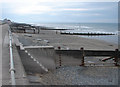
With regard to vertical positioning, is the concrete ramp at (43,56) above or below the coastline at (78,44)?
above

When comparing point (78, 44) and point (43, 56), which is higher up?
point (43, 56)

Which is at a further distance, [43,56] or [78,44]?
[78,44]

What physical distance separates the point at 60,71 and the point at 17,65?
569 centimetres

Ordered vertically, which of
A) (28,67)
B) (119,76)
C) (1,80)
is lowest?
(119,76)

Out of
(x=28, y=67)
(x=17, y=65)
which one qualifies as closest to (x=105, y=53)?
(x=28, y=67)

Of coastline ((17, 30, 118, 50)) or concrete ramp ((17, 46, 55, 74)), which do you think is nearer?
concrete ramp ((17, 46, 55, 74))

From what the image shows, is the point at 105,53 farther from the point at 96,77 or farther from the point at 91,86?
the point at 91,86

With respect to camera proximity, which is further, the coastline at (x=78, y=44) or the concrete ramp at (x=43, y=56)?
the coastline at (x=78, y=44)

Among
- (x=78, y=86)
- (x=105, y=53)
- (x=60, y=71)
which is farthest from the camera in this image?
(x=105, y=53)

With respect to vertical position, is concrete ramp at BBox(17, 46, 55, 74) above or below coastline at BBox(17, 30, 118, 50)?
above

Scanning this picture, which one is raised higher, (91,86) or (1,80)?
(1,80)

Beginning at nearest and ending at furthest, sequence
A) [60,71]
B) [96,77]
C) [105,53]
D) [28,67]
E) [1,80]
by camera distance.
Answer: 1. [1,80]
2. [28,67]
3. [96,77]
4. [60,71]
5. [105,53]

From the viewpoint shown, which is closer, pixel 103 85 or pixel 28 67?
pixel 103 85

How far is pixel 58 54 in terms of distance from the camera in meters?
15.6
